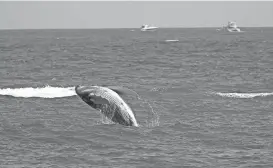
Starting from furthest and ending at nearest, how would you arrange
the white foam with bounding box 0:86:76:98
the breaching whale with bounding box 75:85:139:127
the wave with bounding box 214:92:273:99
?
the white foam with bounding box 0:86:76:98 → the wave with bounding box 214:92:273:99 → the breaching whale with bounding box 75:85:139:127

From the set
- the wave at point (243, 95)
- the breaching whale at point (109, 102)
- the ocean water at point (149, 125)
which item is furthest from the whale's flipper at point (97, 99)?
the wave at point (243, 95)

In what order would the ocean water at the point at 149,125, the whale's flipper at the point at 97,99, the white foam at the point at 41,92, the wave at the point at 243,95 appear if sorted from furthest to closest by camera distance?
the white foam at the point at 41,92
the wave at the point at 243,95
the whale's flipper at the point at 97,99
the ocean water at the point at 149,125

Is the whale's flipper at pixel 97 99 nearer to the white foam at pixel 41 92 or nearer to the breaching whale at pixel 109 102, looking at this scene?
the breaching whale at pixel 109 102

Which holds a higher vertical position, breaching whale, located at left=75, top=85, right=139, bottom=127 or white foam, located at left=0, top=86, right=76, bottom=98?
white foam, located at left=0, top=86, right=76, bottom=98

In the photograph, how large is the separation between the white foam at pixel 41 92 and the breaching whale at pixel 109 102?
44.4 feet

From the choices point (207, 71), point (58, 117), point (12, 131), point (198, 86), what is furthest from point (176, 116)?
point (207, 71)

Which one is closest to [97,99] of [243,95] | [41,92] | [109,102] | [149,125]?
[109,102]

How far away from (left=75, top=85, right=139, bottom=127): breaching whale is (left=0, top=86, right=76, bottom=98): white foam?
13528 millimetres

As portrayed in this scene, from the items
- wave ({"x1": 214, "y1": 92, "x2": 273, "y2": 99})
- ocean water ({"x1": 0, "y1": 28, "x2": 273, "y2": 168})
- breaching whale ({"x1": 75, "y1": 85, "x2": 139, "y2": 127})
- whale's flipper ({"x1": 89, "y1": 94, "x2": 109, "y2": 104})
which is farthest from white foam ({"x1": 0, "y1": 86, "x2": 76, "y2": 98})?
whale's flipper ({"x1": 89, "y1": 94, "x2": 109, "y2": 104})

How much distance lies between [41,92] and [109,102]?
1719cm

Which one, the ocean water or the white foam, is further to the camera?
the white foam

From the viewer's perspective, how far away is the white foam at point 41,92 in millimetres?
40812

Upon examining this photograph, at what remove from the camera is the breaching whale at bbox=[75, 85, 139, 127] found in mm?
26328

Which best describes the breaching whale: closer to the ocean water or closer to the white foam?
the ocean water
